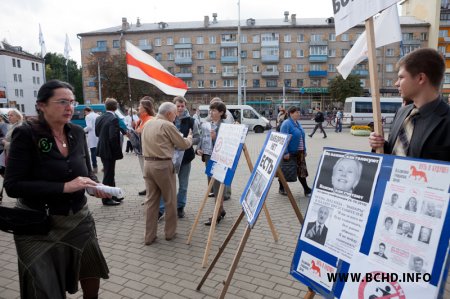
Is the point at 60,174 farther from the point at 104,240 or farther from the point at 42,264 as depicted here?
the point at 104,240

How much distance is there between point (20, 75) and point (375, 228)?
74518 mm

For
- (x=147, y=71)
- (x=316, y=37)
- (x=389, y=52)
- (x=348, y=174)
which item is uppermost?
(x=316, y=37)

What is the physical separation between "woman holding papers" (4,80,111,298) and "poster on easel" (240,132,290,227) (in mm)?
1177

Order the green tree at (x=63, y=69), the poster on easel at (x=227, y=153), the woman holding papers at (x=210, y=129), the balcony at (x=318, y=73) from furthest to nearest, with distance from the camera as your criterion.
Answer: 1. the green tree at (x=63, y=69)
2. the balcony at (x=318, y=73)
3. the woman holding papers at (x=210, y=129)
4. the poster on easel at (x=227, y=153)

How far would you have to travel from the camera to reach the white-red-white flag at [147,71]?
637 cm

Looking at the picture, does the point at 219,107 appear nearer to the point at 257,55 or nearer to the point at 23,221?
the point at 23,221

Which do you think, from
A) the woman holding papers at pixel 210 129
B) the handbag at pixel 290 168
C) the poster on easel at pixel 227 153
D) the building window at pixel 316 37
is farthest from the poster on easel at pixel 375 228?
the building window at pixel 316 37

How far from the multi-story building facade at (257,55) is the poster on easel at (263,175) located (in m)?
55.8

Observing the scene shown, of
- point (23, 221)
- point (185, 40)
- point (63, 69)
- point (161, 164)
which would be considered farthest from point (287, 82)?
point (23, 221)

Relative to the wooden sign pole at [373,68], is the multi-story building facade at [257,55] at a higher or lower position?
higher

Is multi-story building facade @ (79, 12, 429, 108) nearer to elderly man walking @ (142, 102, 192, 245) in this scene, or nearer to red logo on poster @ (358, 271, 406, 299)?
elderly man walking @ (142, 102, 192, 245)

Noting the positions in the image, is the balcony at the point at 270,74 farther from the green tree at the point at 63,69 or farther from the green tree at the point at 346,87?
the green tree at the point at 63,69

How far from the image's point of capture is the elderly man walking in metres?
4.51

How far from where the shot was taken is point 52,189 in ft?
7.36
